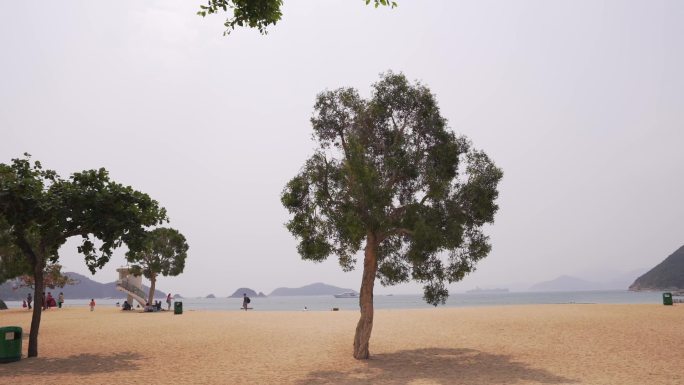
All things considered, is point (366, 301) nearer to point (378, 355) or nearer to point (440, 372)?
point (378, 355)

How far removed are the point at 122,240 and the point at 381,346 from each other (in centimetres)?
1254

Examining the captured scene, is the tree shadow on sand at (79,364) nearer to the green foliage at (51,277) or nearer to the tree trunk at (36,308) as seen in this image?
the tree trunk at (36,308)

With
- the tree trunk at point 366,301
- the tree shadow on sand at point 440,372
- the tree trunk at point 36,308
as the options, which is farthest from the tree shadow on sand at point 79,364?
the tree trunk at point 366,301

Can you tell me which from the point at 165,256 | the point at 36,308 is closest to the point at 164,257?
the point at 165,256

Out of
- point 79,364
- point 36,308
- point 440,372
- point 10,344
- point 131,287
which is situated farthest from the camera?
point 131,287

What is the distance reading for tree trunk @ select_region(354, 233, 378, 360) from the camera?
1914 cm

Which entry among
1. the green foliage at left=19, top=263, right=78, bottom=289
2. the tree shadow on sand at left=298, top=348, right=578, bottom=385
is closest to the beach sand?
the tree shadow on sand at left=298, top=348, right=578, bottom=385

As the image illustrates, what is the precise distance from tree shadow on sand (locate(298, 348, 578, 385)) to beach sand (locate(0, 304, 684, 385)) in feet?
0.11

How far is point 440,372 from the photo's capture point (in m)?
16.4

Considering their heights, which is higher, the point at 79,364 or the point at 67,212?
the point at 67,212

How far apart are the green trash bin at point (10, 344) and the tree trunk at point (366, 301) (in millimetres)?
12759

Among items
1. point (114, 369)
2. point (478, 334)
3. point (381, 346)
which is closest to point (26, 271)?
point (114, 369)

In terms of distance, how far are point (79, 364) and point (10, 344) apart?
2.83m

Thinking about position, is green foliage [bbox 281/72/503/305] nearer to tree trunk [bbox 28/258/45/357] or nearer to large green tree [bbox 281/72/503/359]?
large green tree [bbox 281/72/503/359]
